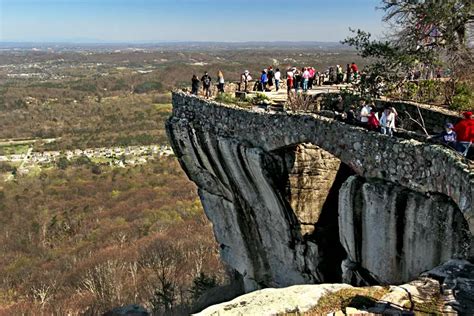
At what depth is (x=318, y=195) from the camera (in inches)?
635

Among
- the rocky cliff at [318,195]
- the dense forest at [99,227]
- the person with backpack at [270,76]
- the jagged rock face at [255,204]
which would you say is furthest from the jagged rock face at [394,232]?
the dense forest at [99,227]

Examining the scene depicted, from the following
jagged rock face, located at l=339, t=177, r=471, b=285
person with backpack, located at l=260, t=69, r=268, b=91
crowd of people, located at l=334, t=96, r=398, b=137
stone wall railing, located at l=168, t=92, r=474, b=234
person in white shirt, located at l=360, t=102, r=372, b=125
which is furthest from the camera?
person with backpack, located at l=260, t=69, r=268, b=91

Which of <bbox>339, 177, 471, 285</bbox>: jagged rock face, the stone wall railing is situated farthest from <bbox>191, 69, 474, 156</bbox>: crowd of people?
<bbox>339, 177, 471, 285</bbox>: jagged rock face

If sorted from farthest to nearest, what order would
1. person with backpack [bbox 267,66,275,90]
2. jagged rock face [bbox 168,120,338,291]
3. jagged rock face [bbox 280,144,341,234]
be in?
person with backpack [bbox 267,66,275,90] → jagged rock face [bbox 168,120,338,291] → jagged rock face [bbox 280,144,341,234]

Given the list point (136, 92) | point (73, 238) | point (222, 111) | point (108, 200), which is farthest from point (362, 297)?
point (136, 92)

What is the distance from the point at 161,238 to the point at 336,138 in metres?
37.3

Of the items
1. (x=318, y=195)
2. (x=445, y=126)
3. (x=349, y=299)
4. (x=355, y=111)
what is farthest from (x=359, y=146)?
(x=349, y=299)

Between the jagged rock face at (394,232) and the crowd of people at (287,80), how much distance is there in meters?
8.30

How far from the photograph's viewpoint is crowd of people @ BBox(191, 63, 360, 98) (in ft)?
73.5

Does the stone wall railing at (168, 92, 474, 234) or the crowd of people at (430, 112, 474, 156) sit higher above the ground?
the crowd of people at (430, 112, 474, 156)

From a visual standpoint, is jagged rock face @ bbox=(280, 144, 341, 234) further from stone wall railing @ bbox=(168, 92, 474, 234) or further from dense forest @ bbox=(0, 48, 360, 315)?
dense forest @ bbox=(0, 48, 360, 315)

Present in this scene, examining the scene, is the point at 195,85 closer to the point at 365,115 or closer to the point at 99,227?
the point at 365,115

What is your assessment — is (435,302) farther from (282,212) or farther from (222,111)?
(222,111)

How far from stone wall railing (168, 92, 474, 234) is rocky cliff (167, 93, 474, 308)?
3 centimetres
